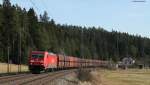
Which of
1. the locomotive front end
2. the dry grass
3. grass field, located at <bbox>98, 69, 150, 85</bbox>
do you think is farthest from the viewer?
the locomotive front end

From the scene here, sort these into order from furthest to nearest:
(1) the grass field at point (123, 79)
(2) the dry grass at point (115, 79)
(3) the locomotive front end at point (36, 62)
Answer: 1. (3) the locomotive front end at point (36, 62)
2. (1) the grass field at point (123, 79)
3. (2) the dry grass at point (115, 79)

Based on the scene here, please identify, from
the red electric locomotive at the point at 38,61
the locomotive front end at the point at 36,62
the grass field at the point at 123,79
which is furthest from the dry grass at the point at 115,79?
the locomotive front end at the point at 36,62

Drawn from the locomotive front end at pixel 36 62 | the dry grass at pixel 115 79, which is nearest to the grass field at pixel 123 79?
the dry grass at pixel 115 79

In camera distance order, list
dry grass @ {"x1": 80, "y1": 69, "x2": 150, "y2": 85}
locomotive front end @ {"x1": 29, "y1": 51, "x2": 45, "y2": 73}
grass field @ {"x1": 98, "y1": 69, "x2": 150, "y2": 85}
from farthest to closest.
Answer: locomotive front end @ {"x1": 29, "y1": 51, "x2": 45, "y2": 73} → grass field @ {"x1": 98, "y1": 69, "x2": 150, "y2": 85} → dry grass @ {"x1": 80, "y1": 69, "x2": 150, "y2": 85}

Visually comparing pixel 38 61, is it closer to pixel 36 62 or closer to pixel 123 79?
pixel 36 62

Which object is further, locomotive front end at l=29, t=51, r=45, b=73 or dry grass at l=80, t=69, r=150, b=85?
locomotive front end at l=29, t=51, r=45, b=73

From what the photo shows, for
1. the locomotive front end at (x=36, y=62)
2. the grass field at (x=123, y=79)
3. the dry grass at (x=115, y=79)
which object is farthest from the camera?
the locomotive front end at (x=36, y=62)

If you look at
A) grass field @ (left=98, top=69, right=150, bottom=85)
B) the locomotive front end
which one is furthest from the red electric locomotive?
grass field @ (left=98, top=69, right=150, bottom=85)

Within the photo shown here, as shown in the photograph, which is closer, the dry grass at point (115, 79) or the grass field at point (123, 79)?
the dry grass at point (115, 79)

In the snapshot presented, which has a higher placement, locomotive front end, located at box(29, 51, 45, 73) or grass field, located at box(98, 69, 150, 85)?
locomotive front end, located at box(29, 51, 45, 73)

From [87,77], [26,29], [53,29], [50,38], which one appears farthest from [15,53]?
[87,77]

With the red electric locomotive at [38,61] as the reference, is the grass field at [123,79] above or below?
below

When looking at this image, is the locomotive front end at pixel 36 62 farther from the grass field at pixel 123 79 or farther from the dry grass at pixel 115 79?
the grass field at pixel 123 79

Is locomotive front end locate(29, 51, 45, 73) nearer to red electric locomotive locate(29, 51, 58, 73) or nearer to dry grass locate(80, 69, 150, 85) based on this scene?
red electric locomotive locate(29, 51, 58, 73)
